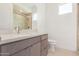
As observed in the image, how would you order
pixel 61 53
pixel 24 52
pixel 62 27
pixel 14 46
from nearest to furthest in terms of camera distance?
pixel 14 46
pixel 24 52
pixel 61 53
pixel 62 27

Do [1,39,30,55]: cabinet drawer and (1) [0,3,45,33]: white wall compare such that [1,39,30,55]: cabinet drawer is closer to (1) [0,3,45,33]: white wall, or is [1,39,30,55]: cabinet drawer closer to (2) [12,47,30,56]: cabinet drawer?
(2) [12,47,30,56]: cabinet drawer

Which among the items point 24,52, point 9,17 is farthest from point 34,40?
point 9,17

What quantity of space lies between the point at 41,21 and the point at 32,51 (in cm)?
48

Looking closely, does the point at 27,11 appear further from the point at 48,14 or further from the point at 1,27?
the point at 1,27

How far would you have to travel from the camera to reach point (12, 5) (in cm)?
159

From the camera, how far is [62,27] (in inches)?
63.0

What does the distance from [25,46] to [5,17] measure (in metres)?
0.55

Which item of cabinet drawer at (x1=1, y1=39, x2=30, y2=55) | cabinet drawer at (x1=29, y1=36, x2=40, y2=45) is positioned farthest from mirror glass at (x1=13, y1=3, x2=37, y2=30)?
cabinet drawer at (x1=1, y1=39, x2=30, y2=55)

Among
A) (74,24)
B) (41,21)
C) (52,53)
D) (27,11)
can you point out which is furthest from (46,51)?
(27,11)

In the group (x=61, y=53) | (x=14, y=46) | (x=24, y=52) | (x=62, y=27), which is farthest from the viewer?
(x=62, y=27)

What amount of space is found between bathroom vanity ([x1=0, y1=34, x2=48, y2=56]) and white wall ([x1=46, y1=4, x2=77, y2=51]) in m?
0.17

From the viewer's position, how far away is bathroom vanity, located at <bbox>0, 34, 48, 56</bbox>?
995mm

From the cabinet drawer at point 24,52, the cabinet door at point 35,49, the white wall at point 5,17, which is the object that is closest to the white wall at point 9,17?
the white wall at point 5,17

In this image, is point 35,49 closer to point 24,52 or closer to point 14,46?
point 24,52
